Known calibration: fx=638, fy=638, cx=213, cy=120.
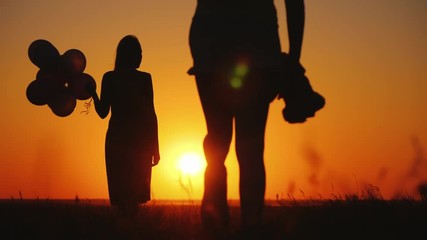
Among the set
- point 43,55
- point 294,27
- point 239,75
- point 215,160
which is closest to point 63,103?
point 43,55

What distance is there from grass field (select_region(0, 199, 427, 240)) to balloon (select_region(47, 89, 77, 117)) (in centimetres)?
272

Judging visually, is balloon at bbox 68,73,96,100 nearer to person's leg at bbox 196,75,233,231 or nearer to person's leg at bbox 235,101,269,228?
person's leg at bbox 196,75,233,231

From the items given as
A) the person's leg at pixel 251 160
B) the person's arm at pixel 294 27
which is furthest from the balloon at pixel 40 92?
the person's arm at pixel 294 27

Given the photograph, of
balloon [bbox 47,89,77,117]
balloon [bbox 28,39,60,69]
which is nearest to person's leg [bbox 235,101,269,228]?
balloon [bbox 47,89,77,117]

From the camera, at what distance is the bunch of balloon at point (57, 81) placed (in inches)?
347

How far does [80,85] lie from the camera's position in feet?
29.0

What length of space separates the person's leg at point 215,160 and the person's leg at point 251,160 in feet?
0.58

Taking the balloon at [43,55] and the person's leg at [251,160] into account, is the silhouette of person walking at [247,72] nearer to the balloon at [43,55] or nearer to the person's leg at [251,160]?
the person's leg at [251,160]

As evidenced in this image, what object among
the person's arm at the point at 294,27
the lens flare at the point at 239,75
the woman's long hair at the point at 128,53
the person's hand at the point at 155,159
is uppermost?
the person's arm at the point at 294,27

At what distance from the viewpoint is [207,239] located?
4.24m

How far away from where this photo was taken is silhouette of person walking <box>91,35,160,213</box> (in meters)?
7.13

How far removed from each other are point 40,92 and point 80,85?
567mm

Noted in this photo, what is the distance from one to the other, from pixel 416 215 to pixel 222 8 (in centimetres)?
238

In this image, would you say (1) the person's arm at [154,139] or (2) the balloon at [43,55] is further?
(2) the balloon at [43,55]
